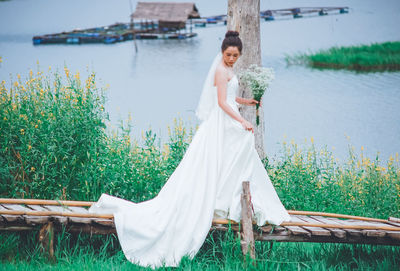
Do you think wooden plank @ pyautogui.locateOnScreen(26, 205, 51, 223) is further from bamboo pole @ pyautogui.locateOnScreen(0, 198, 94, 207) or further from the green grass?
the green grass

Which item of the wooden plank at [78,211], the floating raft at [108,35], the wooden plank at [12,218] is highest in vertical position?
the floating raft at [108,35]

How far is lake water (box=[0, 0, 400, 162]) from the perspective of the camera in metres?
9.61

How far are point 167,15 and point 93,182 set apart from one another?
A: 22158 millimetres

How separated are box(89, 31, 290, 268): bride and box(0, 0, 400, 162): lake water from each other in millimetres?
3932

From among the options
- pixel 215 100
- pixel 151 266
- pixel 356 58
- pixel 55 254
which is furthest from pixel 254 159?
pixel 356 58

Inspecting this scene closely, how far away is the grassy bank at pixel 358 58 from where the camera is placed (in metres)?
12.0

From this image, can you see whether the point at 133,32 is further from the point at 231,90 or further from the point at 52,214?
the point at 52,214

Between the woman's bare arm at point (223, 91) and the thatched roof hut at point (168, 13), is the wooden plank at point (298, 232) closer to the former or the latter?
the woman's bare arm at point (223, 91)

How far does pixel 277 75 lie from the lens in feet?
44.8

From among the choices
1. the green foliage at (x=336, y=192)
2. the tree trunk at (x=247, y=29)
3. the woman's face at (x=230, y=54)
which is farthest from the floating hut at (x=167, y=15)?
the woman's face at (x=230, y=54)

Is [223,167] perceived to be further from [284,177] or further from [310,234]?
[284,177]

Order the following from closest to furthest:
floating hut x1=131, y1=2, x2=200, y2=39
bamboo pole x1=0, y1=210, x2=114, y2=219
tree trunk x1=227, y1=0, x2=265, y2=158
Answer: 1. bamboo pole x1=0, y1=210, x2=114, y2=219
2. tree trunk x1=227, y1=0, x2=265, y2=158
3. floating hut x1=131, y1=2, x2=200, y2=39

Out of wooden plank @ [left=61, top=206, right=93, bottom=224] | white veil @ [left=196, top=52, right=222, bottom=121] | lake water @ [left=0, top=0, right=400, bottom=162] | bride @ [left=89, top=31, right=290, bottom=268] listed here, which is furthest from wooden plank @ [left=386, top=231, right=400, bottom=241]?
lake water @ [left=0, top=0, right=400, bottom=162]

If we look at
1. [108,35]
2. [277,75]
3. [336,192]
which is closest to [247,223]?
[336,192]
